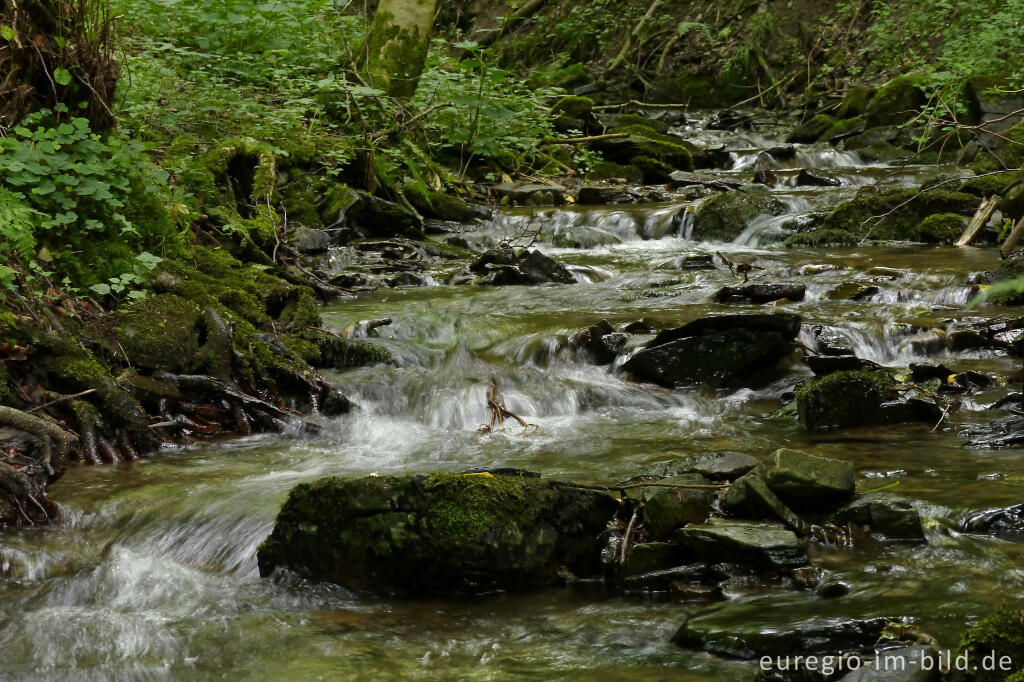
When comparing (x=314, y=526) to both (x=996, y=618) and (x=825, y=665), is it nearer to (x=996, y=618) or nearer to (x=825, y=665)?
(x=825, y=665)

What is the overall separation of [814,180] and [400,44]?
6392mm

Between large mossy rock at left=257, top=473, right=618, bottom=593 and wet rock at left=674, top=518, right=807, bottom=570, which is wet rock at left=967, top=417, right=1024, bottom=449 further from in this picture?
large mossy rock at left=257, top=473, right=618, bottom=593

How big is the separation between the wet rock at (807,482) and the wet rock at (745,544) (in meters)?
0.22

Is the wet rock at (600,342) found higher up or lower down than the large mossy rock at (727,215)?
lower down

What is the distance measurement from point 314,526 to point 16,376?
225 cm

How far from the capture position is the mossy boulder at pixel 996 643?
2180mm

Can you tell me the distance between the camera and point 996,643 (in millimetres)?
2229

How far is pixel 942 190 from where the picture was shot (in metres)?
11.2

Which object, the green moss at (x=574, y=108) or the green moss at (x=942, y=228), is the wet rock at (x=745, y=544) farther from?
the green moss at (x=574, y=108)

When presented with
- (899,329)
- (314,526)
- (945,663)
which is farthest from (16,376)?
(899,329)

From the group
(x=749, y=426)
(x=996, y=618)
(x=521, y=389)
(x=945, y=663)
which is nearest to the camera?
(x=996, y=618)

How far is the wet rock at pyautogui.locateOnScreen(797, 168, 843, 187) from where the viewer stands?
45.0 feet

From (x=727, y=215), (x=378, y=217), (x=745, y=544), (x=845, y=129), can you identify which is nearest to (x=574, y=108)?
(x=845, y=129)

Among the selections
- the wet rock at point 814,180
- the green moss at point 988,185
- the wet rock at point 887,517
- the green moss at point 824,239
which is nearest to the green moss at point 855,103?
the wet rock at point 814,180
